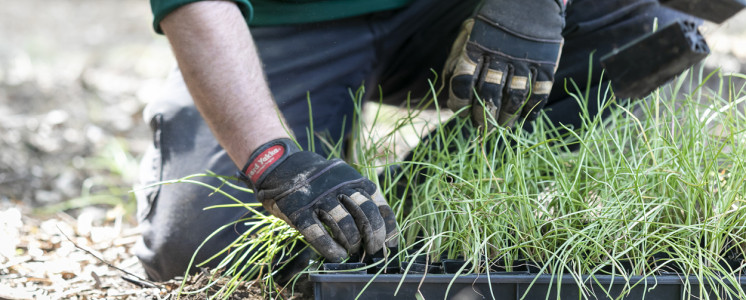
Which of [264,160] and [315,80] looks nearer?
[264,160]

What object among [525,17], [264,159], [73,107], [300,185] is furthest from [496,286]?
[73,107]

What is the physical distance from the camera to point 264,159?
45.9 inches

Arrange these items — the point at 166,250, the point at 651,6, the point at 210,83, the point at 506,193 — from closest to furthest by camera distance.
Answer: the point at 506,193, the point at 210,83, the point at 166,250, the point at 651,6

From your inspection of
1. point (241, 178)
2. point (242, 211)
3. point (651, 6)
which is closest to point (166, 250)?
point (242, 211)

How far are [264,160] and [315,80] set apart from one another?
575mm

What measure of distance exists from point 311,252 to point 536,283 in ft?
1.54

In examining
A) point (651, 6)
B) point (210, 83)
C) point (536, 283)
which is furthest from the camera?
point (651, 6)

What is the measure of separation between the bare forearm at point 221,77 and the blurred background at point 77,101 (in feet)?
1.86

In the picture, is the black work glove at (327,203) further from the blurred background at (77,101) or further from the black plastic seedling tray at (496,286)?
the blurred background at (77,101)

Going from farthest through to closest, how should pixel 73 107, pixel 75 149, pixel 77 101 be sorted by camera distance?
pixel 77 101 < pixel 73 107 < pixel 75 149

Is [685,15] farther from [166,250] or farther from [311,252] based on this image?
[166,250]

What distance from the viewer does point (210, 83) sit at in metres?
1.26

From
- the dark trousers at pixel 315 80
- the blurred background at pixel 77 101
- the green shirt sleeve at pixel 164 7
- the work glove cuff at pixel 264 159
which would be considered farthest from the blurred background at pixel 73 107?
the work glove cuff at pixel 264 159

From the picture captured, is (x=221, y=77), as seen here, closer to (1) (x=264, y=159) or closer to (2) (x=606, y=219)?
(1) (x=264, y=159)
